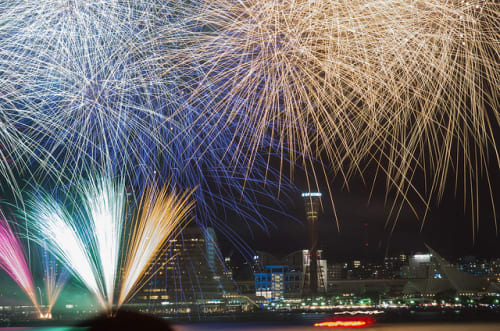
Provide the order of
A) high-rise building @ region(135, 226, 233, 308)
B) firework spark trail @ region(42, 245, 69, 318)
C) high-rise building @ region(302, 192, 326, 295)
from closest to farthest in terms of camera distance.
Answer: firework spark trail @ region(42, 245, 69, 318) → high-rise building @ region(135, 226, 233, 308) → high-rise building @ region(302, 192, 326, 295)

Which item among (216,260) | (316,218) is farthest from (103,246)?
(316,218)

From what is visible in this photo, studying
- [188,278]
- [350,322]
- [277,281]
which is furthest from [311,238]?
[350,322]

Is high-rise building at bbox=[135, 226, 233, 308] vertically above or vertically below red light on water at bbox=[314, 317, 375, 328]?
above

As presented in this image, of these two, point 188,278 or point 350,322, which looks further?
point 188,278

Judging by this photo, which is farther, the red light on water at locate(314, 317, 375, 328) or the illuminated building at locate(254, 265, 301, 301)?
the illuminated building at locate(254, 265, 301, 301)

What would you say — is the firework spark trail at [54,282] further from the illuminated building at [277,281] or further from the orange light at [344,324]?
the illuminated building at [277,281]

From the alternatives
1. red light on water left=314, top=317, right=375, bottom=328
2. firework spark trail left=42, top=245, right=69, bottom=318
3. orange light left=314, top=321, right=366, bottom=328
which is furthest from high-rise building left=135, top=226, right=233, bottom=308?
orange light left=314, top=321, right=366, bottom=328

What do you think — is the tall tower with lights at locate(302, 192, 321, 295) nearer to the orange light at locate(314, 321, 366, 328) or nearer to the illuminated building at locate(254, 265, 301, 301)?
the illuminated building at locate(254, 265, 301, 301)

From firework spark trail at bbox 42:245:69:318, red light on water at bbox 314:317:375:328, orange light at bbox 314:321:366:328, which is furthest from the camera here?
firework spark trail at bbox 42:245:69:318

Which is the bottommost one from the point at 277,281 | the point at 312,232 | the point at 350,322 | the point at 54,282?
the point at 350,322

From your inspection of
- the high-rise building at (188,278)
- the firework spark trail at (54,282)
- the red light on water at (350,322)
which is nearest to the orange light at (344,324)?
the red light on water at (350,322)

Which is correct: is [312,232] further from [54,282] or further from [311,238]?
[54,282]

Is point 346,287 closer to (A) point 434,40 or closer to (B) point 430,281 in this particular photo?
(B) point 430,281
